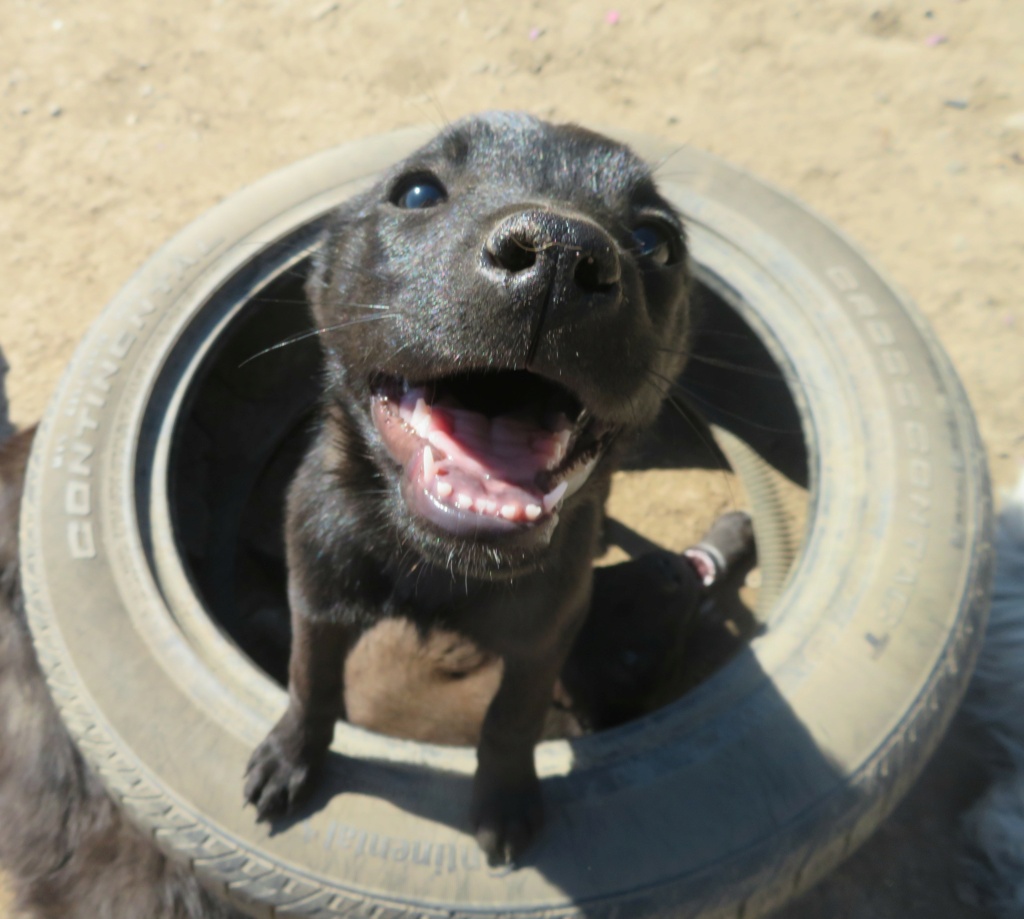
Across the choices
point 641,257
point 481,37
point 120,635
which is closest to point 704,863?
point 641,257

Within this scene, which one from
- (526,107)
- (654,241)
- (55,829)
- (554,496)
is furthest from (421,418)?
(526,107)

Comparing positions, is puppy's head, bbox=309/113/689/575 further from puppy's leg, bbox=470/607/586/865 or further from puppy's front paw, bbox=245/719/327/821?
puppy's front paw, bbox=245/719/327/821

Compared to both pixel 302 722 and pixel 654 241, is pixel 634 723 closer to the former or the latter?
pixel 302 722

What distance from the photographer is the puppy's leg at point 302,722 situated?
6.47 ft

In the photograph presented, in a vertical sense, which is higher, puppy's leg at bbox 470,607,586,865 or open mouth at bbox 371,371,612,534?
open mouth at bbox 371,371,612,534

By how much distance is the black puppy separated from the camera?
134 cm

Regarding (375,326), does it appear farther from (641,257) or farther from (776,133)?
(776,133)

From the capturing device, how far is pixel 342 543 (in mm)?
1995

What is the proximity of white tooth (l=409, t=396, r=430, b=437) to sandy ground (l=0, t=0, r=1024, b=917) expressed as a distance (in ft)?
9.09

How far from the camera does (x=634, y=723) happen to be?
7.06ft

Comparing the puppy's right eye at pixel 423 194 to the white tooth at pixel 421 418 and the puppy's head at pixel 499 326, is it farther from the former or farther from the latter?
the white tooth at pixel 421 418

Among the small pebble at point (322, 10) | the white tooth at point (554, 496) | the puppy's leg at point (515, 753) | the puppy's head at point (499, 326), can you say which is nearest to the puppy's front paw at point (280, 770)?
the puppy's leg at point (515, 753)

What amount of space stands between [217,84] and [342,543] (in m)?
3.89

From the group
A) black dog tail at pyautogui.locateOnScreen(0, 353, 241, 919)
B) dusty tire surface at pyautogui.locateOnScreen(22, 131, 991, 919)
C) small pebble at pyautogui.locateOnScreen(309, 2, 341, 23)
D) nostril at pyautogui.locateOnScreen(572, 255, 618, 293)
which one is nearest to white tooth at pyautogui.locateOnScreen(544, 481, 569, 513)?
nostril at pyautogui.locateOnScreen(572, 255, 618, 293)
